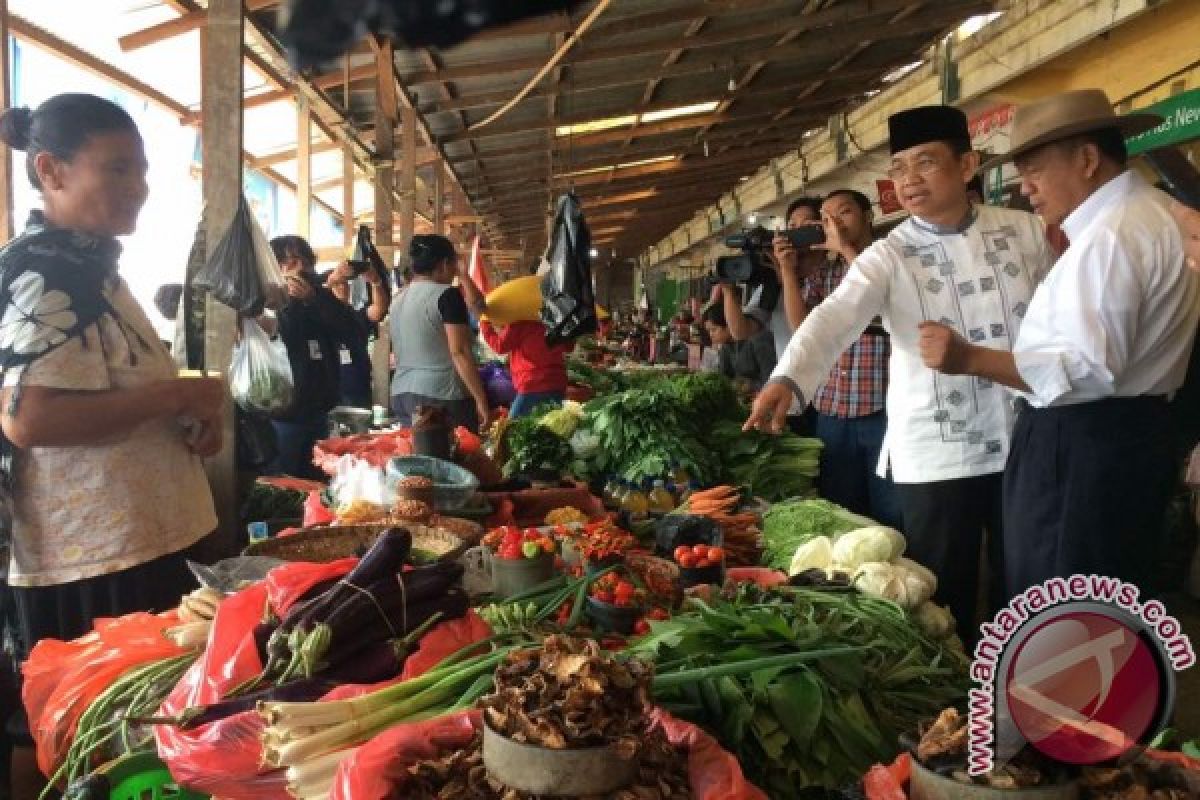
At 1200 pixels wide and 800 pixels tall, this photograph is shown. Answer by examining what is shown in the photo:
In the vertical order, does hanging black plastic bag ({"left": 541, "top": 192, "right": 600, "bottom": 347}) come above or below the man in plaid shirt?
above

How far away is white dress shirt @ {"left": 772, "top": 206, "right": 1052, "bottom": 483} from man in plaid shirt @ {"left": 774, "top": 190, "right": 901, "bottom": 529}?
855 millimetres

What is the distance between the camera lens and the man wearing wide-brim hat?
2.30 metres

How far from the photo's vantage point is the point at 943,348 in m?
2.42

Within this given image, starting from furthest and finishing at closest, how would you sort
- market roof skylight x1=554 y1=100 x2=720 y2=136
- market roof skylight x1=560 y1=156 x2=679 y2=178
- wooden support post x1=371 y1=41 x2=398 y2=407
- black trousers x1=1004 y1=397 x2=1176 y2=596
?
1. market roof skylight x1=560 y1=156 x2=679 y2=178
2. market roof skylight x1=554 y1=100 x2=720 y2=136
3. wooden support post x1=371 y1=41 x2=398 y2=407
4. black trousers x1=1004 y1=397 x2=1176 y2=596

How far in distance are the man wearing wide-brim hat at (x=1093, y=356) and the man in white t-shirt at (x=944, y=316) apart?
30cm

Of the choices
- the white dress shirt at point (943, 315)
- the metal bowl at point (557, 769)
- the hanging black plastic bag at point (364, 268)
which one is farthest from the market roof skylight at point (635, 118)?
the metal bowl at point (557, 769)

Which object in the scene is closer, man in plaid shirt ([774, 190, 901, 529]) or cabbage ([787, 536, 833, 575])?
cabbage ([787, 536, 833, 575])

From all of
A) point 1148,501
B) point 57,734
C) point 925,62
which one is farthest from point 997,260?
point 925,62

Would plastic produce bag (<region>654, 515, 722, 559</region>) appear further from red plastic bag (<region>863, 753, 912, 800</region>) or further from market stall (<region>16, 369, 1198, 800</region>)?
red plastic bag (<region>863, 753, 912, 800</region>)

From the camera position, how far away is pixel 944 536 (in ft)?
9.63

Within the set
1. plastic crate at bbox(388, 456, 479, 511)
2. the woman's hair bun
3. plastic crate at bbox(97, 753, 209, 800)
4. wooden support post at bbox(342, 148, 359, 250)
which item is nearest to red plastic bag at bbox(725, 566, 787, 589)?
plastic crate at bbox(388, 456, 479, 511)

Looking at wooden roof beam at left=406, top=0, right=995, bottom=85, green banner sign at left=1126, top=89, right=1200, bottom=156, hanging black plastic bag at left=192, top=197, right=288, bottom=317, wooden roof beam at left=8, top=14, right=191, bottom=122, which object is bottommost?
hanging black plastic bag at left=192, top=197, right=288, bottom=317

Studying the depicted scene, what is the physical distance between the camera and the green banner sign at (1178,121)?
4961 millimetres

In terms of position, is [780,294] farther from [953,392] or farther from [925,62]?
[925,62]
